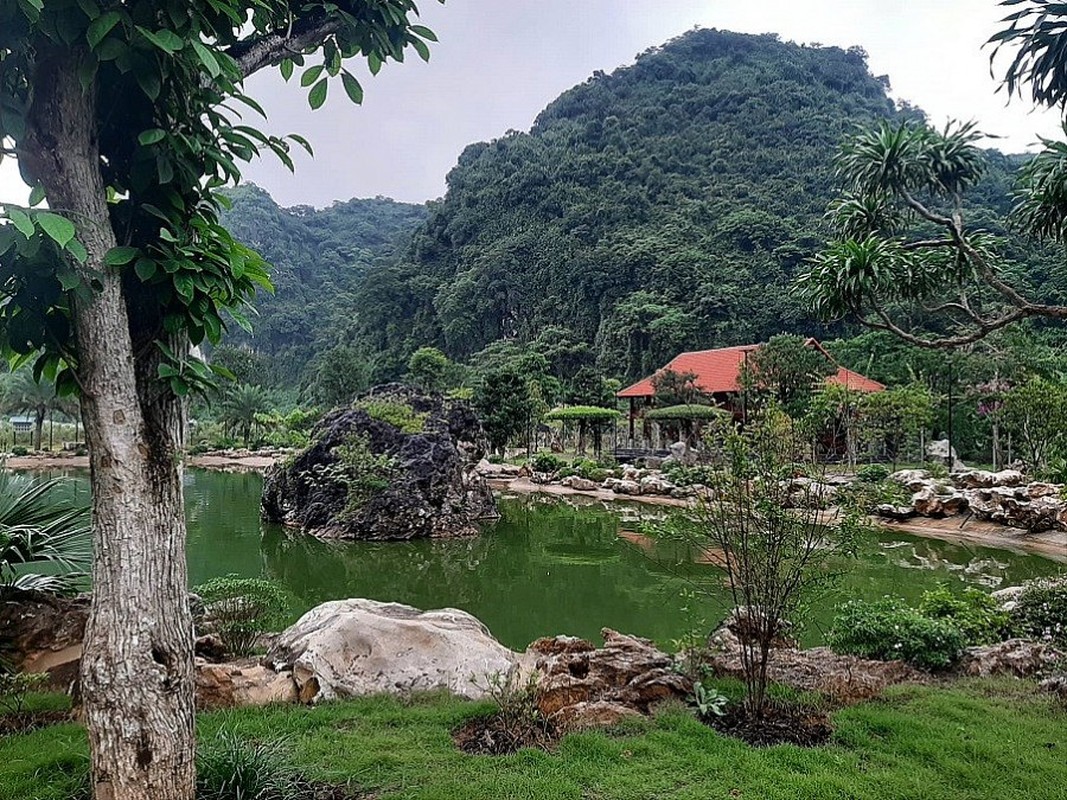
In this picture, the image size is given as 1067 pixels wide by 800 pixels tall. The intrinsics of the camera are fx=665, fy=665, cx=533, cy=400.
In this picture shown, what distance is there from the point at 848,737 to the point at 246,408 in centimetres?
3746

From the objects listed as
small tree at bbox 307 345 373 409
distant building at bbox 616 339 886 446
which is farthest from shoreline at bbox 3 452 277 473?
distant building at bbox 616 339 886 446

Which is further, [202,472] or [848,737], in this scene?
[202,472]

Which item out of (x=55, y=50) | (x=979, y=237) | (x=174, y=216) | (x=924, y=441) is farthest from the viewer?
(x=924, y=441)

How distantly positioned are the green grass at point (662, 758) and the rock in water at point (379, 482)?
30.9 feet

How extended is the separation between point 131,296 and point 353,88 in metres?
1.05

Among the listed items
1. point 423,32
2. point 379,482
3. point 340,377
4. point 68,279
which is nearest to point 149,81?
point 68,279

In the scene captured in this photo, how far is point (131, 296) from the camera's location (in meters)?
1.99

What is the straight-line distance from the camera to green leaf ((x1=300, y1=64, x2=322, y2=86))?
7.61 feet

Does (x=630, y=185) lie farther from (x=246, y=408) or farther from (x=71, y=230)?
(x=71, y=230)

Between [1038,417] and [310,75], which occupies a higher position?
[310,75]

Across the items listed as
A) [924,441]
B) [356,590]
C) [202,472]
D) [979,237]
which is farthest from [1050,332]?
[202,472]

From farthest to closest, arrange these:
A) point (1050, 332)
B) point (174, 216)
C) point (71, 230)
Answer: point (1050, 332) → point (174, 216) → point (71, 230)

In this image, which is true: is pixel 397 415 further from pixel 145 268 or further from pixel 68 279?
pixel 68 279

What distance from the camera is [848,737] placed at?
3189 mm
